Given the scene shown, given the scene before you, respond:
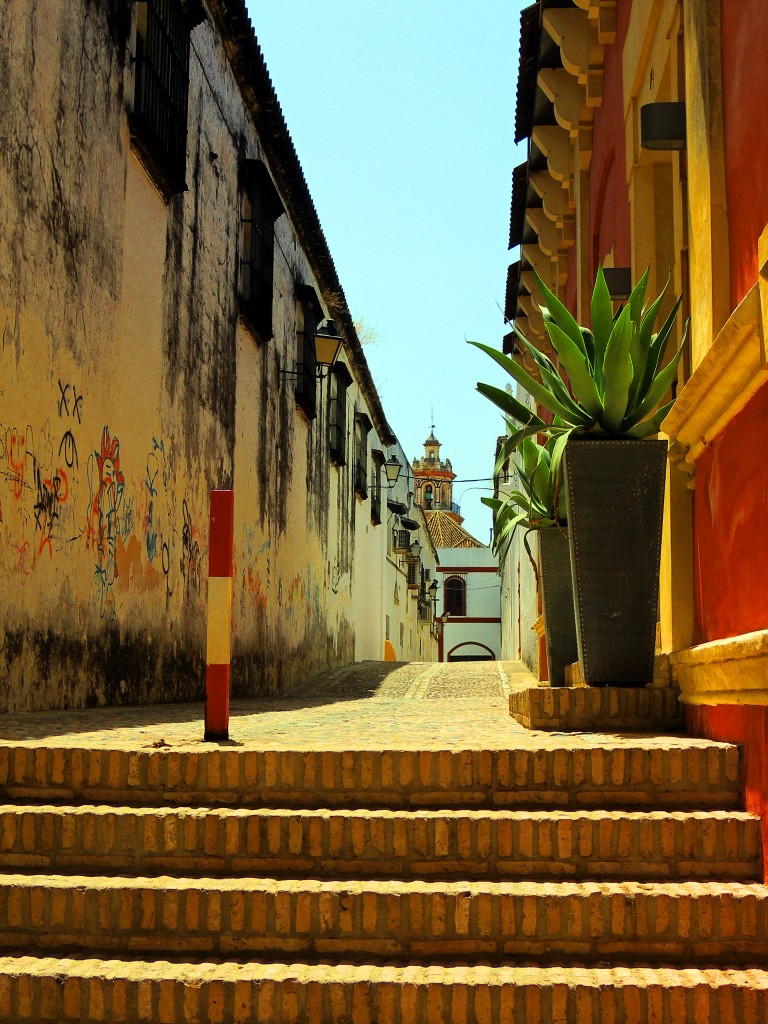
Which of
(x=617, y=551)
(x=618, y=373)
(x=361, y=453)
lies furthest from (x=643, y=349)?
(x=361, y=453)

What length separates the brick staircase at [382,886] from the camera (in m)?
3.38

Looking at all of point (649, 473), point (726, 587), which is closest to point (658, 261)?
point (649, 473)

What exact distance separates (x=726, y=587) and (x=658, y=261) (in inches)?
132

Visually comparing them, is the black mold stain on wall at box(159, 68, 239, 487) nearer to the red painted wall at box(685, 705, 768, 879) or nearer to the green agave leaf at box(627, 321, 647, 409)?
the green agave leaf at box(627, 321, 647, 409)

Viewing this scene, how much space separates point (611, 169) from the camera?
9.49m

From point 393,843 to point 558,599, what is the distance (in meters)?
3.42

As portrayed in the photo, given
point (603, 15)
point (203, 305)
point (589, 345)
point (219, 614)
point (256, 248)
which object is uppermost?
point (603, 15)

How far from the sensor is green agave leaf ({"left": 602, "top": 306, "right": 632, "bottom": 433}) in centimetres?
525

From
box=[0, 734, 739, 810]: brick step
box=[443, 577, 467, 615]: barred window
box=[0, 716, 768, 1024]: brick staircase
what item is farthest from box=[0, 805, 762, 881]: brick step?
box=[443, 577, 467, 615]: barred window

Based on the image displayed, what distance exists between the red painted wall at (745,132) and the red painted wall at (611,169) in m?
3.32

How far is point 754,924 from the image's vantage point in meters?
3.60

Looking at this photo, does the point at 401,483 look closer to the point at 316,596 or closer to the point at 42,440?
the point at 316,596

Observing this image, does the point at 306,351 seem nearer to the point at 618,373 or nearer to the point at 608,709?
the point at 618,373

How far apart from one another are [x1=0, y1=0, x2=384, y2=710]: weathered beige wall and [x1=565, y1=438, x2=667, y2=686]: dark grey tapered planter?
119 inches
